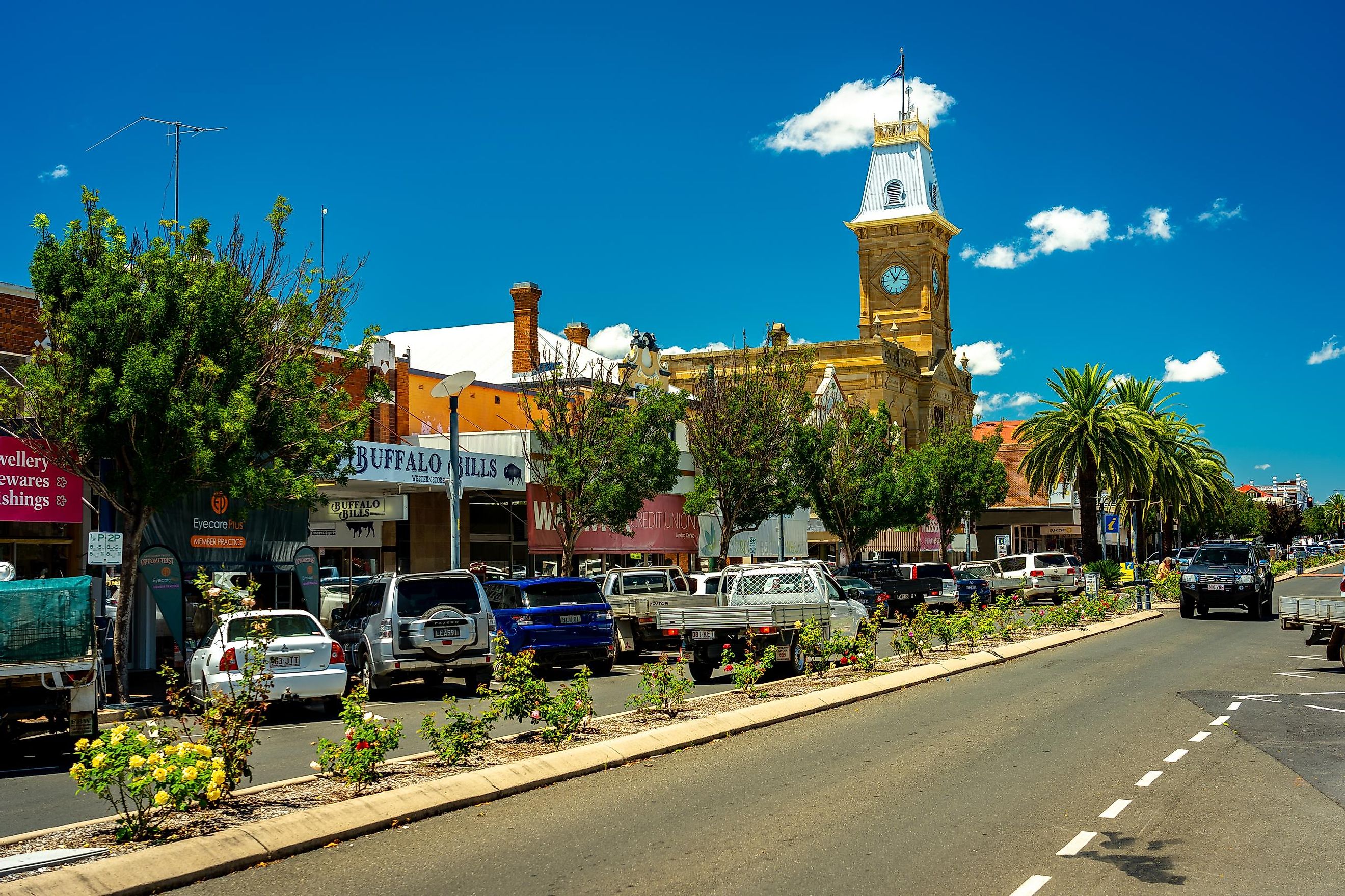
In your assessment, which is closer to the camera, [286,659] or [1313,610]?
[286,659]

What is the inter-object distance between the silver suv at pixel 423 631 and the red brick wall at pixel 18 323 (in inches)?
304

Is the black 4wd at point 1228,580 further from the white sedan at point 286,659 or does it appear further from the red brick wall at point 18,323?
the red brick wall at point 18,323

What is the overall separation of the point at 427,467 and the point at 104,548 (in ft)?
47.1

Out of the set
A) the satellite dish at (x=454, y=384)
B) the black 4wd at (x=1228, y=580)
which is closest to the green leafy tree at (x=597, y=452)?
the satellite dish at (x=454, y=384)

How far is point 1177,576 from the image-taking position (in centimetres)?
4538

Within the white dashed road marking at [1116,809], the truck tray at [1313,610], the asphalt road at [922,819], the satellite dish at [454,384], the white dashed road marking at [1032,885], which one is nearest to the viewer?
the white dashed road marking at [1032,885]

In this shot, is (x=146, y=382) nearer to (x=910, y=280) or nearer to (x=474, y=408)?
(x=474, y=408)

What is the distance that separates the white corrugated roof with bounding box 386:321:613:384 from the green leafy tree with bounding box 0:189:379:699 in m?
30.9

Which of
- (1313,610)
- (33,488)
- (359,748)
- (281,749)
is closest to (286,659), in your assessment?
(281,749)

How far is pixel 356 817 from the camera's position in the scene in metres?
8.76

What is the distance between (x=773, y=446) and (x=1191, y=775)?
1217 inches

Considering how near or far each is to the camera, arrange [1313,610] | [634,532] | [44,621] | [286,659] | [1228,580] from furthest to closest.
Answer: [634,532] → [1228,580] → [1313,610] → [286,659] → [44,621]

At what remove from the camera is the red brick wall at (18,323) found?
2045 cm

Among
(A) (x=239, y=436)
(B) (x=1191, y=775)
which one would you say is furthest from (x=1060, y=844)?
(A) (x=239, y=436)
